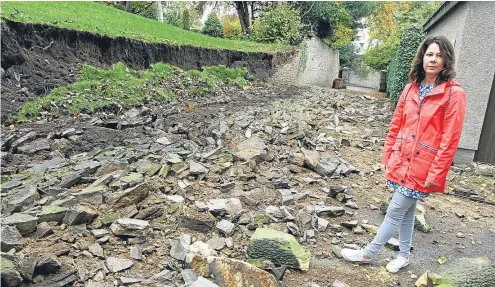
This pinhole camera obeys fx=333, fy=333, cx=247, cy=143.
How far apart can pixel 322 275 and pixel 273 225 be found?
849 mm

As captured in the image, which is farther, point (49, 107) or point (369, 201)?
point (49, 107)

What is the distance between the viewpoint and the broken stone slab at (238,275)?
263 centimetres

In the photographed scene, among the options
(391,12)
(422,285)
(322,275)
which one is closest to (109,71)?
(322,275)

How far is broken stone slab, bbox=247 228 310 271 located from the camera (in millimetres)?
3047

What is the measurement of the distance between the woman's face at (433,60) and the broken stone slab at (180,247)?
2630 mm

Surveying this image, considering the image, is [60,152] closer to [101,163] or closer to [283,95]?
[101,163]

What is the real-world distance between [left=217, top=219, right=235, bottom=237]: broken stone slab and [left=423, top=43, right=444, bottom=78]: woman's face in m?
2.36

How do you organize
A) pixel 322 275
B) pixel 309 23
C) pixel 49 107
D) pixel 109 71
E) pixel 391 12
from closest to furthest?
pixel 322 275, pixel 49 107, pixel 109 71, pixel 309 23, pixel 391 12

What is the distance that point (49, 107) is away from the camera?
7.30 metres

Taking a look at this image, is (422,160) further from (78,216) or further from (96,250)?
(78,216)

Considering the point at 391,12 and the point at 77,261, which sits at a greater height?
the point at 391,12

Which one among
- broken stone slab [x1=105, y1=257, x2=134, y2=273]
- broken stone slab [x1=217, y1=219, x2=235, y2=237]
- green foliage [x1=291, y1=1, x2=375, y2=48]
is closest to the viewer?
broken stone slab [x1=105, y1=257, x2=134, y2=273]

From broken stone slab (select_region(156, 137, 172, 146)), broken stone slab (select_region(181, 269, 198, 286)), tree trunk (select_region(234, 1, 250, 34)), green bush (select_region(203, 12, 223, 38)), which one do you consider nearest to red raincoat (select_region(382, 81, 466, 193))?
broken stone slab (select_region(181, 269, 198, 286))

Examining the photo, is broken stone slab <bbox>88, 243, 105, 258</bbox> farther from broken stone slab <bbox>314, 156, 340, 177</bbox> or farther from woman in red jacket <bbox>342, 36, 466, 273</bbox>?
broken stone slab <bbox>314, 156, 340, 177</bbox>
